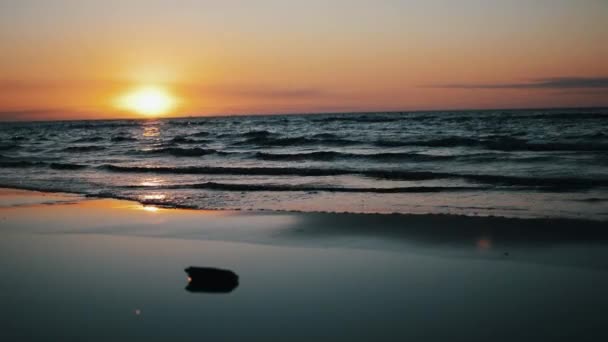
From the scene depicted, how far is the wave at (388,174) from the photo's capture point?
45.5 feet

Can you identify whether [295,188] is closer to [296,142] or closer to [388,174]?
[388,174]

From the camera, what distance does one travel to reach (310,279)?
606 cm

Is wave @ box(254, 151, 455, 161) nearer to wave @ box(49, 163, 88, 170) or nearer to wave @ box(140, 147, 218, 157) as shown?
wave @ box(140, 147, 218, 157)

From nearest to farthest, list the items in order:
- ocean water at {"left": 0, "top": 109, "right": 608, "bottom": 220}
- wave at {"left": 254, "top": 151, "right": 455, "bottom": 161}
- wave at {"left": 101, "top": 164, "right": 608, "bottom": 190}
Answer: ocean water at {"left": 0, "top": 109, "right": 608, "bottom": 220} < wave at {"left": 101, "top": 164, "right": 608, "bottom": 190} < wave at {"left": 254, "top": 151, "right": 455, "bottom": 161}

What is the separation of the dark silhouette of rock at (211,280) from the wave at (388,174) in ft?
33.0

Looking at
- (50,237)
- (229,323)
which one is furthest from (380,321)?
(50,237)

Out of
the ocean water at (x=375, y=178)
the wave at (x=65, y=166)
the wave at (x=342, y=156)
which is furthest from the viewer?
the wave at (x=65, y=166)

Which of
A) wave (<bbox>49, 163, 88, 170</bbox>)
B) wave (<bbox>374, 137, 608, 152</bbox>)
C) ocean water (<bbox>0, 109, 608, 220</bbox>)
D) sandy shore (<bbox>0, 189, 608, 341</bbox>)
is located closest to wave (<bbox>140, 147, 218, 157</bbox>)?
ocean water (<bbox>0, 109, 608, 220</bbox>)

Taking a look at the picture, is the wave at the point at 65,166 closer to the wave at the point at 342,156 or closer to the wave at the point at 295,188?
the wave at the point at 342,156

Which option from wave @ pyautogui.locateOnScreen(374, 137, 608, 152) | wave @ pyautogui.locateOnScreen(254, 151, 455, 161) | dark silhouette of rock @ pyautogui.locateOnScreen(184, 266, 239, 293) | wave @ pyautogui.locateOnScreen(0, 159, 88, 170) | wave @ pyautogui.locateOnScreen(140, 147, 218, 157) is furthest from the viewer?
wave @ pyautogui.locateOnScreen(140, 147, 218, 157)

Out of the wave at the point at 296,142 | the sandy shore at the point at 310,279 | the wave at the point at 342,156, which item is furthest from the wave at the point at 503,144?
the sandy shore at the point at 310,279

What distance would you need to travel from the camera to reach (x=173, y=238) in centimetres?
847

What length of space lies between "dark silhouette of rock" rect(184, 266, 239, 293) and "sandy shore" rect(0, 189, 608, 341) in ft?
0.42

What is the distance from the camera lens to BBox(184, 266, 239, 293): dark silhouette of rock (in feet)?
18.7
